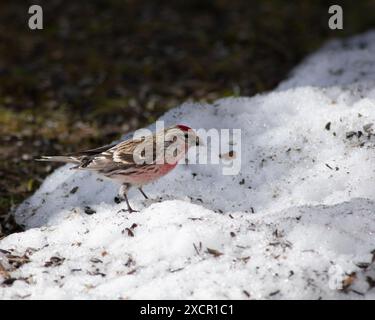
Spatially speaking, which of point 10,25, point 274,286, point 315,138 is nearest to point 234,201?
point 315,138

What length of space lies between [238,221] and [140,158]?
1.01 m

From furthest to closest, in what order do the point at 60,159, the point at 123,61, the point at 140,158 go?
the point at 123,61 → the point at 60,159 → the point at 140,158

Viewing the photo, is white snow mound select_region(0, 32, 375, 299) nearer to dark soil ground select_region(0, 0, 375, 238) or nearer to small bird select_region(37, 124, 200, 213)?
small bird select_region(37, 124, 200, 213)

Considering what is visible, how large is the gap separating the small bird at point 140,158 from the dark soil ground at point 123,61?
1.27 meters

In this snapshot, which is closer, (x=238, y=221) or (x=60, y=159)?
(x=238, y=221)

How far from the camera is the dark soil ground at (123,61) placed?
24.2 feet

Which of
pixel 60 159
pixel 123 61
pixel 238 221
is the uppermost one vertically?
pixel 123 61

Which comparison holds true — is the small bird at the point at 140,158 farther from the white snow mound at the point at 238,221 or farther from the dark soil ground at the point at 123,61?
the dark soil ground at the point at 123,61

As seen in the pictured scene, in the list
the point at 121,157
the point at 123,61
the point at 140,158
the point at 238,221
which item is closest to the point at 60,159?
the point at 121,157

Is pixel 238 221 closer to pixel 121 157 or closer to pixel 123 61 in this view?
pixel 121 157

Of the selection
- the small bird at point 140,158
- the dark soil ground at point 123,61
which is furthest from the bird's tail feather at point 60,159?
the dark soil ground at point 123,61

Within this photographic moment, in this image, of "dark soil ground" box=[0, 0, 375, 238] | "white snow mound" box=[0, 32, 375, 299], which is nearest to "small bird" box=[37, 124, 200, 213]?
"white snow mound" box=[0, 32, 375, 299]

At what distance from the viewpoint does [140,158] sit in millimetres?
4836
